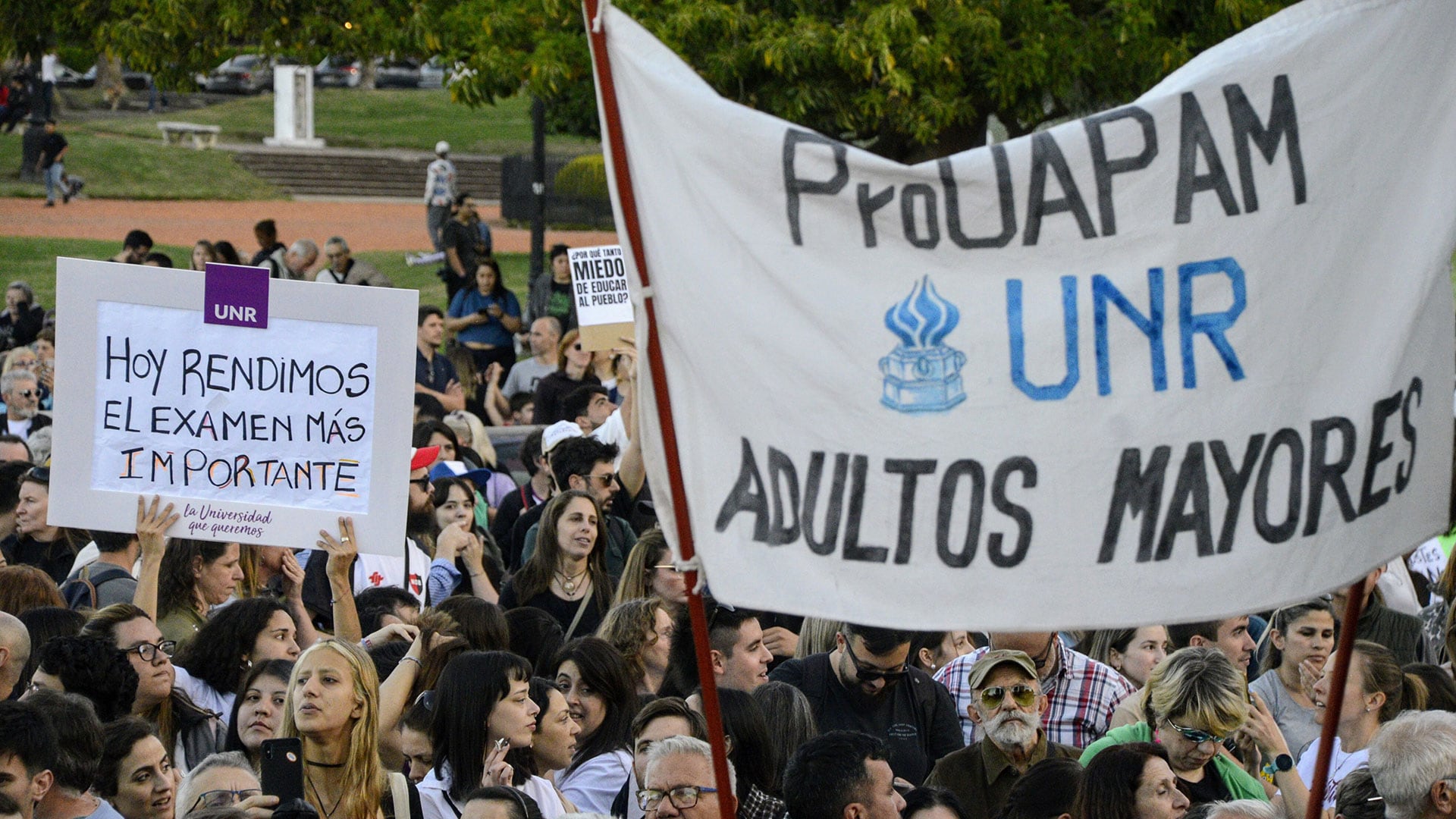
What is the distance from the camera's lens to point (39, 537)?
8492 millimetres

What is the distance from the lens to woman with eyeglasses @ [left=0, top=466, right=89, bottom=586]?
8352mm

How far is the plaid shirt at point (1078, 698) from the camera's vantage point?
6496 mm

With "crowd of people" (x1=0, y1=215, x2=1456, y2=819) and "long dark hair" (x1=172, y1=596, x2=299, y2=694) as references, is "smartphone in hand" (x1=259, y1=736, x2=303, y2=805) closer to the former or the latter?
"crowd of people" (x1=0, y1=215, x2=1456, y2=819)

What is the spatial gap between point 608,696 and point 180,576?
6.46 ft

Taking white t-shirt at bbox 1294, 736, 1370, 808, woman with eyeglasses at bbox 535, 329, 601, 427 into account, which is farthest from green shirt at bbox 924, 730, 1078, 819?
woman with eyeglasses at bbox 535, 329, 601, 427

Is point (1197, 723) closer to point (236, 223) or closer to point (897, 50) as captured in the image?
point (897, 50)

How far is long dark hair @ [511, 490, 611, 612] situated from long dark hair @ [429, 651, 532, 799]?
2250 mm

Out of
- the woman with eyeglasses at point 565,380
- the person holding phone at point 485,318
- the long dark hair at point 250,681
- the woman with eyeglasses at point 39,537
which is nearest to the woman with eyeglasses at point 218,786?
the long dark hair at point 250,681

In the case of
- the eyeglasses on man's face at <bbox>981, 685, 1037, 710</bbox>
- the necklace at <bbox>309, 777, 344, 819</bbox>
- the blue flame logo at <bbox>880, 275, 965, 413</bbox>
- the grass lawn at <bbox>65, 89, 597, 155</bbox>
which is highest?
the grass lawn at <bbox>65, 89, 597, 155</bbox>

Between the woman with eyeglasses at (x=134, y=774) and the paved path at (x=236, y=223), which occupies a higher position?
the paved path at (x=236, y=223)

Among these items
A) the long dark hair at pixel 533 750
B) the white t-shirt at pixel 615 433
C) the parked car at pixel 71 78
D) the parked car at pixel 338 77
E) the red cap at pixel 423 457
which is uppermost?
the parked car at pixel 338 77

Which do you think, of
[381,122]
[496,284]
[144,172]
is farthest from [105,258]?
[381,122]

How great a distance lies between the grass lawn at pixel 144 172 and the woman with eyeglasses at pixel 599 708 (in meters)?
30.3

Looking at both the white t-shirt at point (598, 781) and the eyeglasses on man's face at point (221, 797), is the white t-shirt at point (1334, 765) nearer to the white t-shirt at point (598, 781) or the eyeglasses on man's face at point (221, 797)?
the white t-shirt at point (598, 781)
